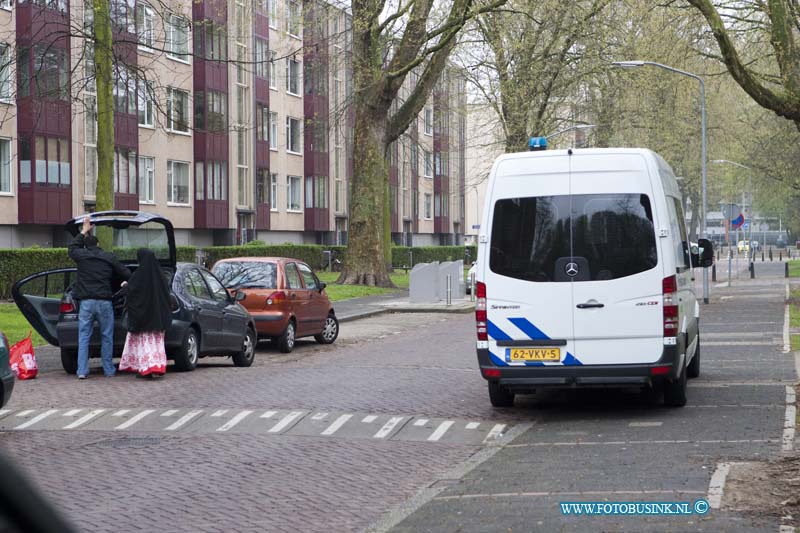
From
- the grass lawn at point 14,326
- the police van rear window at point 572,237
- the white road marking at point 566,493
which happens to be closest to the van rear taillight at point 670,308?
the police van rear window at point 572,237

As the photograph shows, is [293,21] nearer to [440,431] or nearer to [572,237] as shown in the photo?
[572,237]

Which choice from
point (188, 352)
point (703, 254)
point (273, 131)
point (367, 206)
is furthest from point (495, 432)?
point (273, 131)

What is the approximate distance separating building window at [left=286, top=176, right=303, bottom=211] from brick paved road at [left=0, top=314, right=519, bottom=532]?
154 feet

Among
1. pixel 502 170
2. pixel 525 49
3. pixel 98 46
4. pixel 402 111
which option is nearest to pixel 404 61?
pixel 402 111

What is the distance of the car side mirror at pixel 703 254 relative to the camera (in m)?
13.6

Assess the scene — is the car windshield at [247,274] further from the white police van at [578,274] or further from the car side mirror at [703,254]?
the white police van at [578,274]

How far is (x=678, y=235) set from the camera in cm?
1173

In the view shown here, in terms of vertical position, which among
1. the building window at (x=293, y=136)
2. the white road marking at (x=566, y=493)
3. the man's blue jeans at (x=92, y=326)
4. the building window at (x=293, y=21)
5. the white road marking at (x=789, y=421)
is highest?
the building window at (x=293, y=21)

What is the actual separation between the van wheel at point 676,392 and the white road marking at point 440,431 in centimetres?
213

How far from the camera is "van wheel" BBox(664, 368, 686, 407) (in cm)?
1118

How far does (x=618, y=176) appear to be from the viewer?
10664mm

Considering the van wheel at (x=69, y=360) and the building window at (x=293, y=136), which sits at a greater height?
the building window at (x=293, y=136)

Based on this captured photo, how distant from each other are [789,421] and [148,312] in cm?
750

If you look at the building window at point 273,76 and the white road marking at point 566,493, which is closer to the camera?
the white road marking at point 566,493
